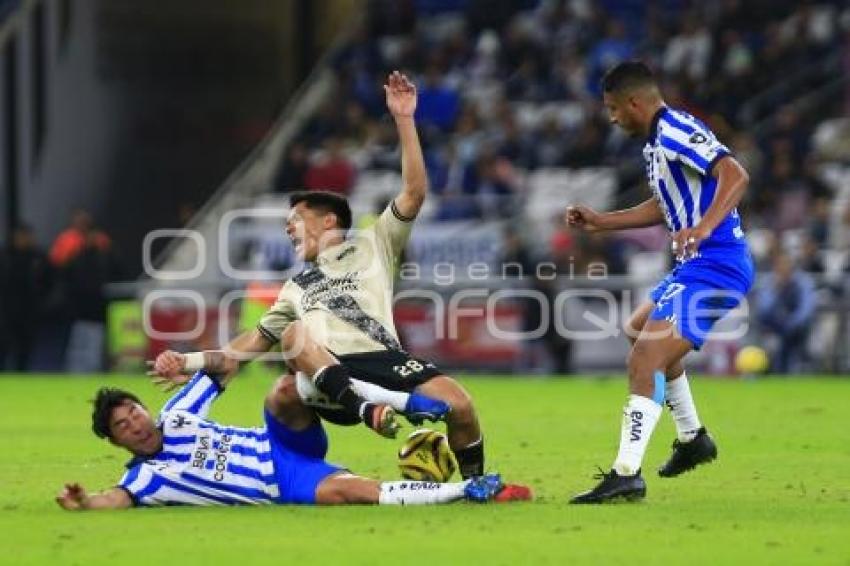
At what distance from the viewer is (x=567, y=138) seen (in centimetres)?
2744

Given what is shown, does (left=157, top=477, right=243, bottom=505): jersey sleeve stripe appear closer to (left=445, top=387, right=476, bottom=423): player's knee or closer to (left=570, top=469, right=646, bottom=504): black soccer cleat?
(left=445, top=387, right=476, bottom=423): player's knee

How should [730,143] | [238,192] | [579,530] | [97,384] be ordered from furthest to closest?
[238,192]
[730,143]
[97,384]
[579,530]

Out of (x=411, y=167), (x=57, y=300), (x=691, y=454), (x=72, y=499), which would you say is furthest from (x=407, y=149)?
(x=57, y=300)

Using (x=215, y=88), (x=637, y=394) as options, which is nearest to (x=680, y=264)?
(x=637, y=394)

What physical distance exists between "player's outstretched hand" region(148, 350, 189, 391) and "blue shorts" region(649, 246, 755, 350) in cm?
236

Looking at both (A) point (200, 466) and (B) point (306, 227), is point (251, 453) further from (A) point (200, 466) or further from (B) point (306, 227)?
(B) point (306, 227)

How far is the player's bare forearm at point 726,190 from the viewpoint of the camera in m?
9.78

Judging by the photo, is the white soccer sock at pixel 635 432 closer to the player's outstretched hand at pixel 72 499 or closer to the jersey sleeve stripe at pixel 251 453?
the jersey sleeve stripe at pixel 251 453

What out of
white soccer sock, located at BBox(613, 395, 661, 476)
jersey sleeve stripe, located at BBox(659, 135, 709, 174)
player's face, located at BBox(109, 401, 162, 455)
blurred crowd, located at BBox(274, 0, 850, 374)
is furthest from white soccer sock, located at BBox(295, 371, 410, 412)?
blurred crowd, located at BBox(274, 0, 850, 374)

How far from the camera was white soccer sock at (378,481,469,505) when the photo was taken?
385 inches

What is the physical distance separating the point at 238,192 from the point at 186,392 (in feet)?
66.5

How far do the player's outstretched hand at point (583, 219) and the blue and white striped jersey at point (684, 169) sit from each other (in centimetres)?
57

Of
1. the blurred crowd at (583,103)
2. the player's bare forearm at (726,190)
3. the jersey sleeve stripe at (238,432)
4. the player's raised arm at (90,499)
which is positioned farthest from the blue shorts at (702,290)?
the blurred crowd at (583,103)

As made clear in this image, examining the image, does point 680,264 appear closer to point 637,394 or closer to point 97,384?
point 637,394
